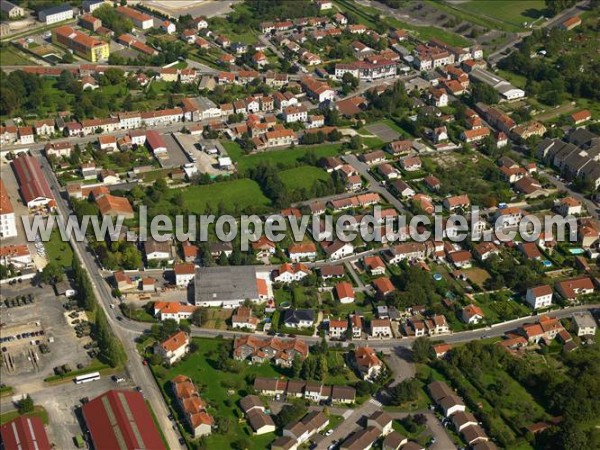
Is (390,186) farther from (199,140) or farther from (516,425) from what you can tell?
(516,425)

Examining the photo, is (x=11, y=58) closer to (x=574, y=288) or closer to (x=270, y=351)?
(x=270, y=351)

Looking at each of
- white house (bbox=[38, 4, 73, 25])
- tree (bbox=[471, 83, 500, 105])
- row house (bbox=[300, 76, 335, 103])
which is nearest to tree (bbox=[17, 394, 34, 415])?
row house (bbox=[300, 76, 335, 103])

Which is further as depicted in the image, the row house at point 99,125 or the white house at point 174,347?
the row house at point 99,125

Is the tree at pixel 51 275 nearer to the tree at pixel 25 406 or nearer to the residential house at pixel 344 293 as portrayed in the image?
the tree at pixel 25 406

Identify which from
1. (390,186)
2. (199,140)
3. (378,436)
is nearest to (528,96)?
(390,186)

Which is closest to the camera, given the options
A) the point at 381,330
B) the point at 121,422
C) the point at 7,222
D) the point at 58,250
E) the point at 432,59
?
the point at 121,422

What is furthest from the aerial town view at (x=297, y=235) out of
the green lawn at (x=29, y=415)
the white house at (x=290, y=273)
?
the white house at (x=290, y=273)

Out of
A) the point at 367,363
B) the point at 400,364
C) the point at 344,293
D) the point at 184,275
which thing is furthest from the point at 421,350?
the point at 184,275
